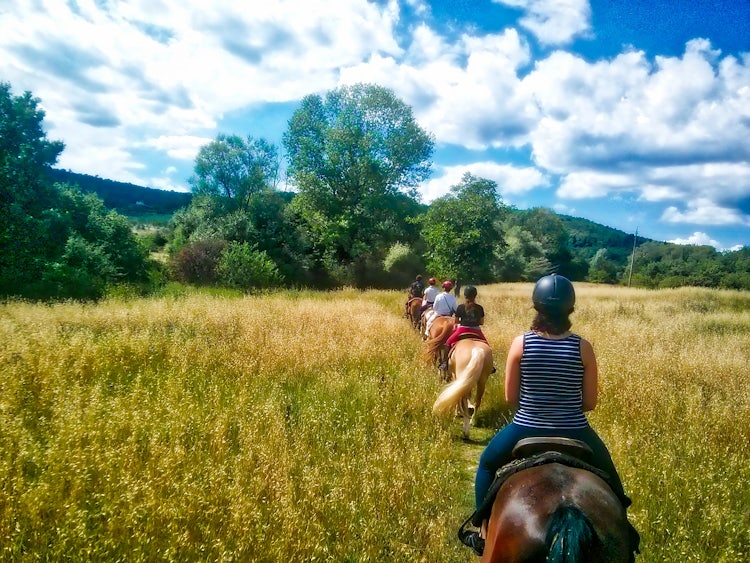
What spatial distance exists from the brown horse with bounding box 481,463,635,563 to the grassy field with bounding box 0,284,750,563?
3.74ft

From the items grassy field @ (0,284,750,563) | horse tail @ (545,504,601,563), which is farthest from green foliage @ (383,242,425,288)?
horse tail @ (545,504,601,563)

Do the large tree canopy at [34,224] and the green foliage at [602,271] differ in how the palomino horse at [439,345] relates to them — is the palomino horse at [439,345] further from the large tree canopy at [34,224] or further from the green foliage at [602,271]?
the green foliage at [602,271]

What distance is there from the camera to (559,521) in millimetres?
1991

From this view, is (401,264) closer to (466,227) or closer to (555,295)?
(466,227)

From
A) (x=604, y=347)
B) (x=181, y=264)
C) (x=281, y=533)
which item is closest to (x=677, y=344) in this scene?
(x=604, y=347)

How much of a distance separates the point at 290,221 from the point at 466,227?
55.7ft

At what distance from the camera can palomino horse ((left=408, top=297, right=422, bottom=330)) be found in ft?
43.4

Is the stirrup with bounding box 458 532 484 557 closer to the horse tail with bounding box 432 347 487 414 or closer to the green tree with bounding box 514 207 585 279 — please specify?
the horse tail with bounding box 432 347 487 414

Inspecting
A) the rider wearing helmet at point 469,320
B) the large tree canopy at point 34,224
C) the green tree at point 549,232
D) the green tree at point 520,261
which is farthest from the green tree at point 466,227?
the green tree at point 549,232

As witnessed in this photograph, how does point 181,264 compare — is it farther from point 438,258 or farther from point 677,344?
point 677,344

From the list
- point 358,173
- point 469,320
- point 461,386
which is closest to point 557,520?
point 461,386

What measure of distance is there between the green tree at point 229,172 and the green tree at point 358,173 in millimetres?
6559

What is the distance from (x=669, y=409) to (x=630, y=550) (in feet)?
15.0

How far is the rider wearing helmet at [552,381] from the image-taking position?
277 cm
